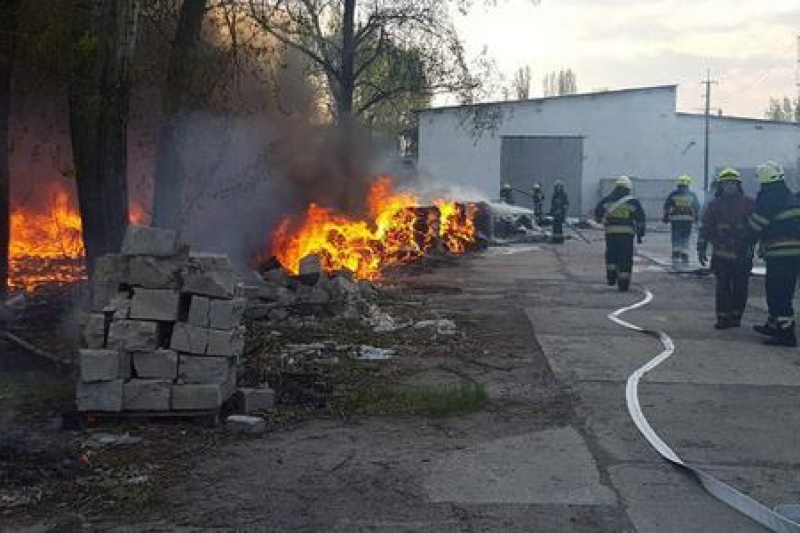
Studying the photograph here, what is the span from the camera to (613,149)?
37469mm

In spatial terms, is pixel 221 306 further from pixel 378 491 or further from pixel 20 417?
pixel 378 491

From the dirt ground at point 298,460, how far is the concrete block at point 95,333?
58cm

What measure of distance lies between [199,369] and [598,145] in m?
33.9

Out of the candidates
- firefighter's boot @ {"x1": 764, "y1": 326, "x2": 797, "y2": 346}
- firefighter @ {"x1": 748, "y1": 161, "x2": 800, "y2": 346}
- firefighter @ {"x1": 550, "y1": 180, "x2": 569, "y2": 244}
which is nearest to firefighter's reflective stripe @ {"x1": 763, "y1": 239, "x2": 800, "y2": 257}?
firefighter @ {"x1": 748, "y1": 161, "x2": 800, "y2": 346}

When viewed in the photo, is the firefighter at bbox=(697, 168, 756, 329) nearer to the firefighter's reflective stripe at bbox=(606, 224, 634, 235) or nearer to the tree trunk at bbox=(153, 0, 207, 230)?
the firefighter's reflective stripe at bbox=(606, 224, 634, 235)

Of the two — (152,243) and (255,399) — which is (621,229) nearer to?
(255,399)

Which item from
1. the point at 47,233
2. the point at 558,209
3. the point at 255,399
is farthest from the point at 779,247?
the point at 558,209

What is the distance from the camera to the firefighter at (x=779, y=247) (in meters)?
8.80

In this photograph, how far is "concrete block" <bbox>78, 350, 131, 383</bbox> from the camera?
5.62 m

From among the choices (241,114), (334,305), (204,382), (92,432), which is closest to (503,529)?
(204,382)

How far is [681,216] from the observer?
15.6 m

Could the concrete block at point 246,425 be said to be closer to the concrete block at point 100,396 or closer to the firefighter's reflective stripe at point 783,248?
the concrete block at point 100,396

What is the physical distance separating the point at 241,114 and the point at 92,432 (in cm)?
852

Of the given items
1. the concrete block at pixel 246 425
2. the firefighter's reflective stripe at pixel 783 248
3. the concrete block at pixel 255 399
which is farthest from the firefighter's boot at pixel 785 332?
the concrete block at pixel 246 425
